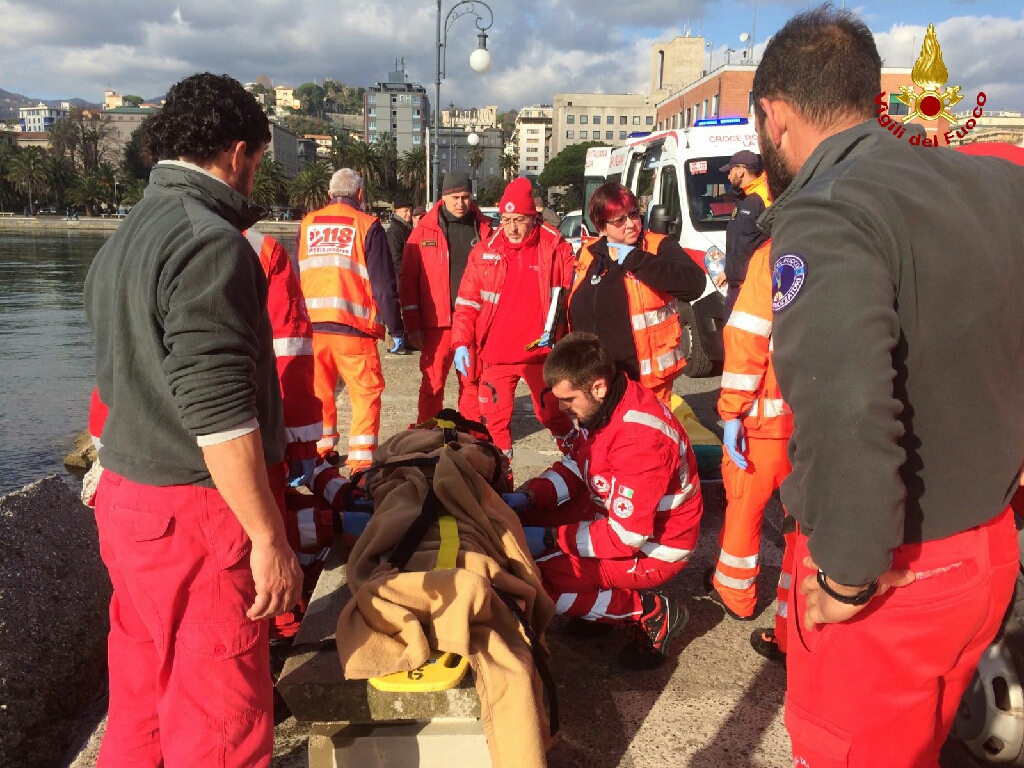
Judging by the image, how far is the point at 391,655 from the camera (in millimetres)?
2029

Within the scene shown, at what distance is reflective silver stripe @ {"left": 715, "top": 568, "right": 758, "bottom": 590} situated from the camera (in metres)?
3.28

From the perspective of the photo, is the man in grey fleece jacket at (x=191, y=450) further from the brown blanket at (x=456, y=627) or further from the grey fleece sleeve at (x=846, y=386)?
the grey fleece sleeve at (x=846, y=386)

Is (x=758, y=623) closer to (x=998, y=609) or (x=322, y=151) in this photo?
(x=998, y=609)

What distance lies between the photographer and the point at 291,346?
3.29 meters

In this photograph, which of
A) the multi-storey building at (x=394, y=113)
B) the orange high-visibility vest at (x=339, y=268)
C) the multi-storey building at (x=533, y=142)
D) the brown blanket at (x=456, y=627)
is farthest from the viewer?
the multi-storey building at (x=533, y=142)

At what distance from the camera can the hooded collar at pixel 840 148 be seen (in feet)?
4.61

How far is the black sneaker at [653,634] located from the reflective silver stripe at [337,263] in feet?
9.89

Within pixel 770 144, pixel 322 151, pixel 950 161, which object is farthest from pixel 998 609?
pixel 322 151

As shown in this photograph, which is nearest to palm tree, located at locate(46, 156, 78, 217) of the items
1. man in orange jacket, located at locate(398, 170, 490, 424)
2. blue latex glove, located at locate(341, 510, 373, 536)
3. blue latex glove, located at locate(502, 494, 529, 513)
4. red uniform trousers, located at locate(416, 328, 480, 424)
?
man in orange jacket, located at locate(398, 170, 490, 424)

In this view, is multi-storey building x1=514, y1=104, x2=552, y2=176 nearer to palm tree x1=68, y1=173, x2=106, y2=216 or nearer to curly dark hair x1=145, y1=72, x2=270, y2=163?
palm tree x1=68, y1=173, x2=106, y2=216

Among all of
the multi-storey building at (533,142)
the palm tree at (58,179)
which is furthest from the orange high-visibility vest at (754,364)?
the multi-storey building at (533,142)

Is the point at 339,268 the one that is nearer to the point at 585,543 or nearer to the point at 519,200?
the point at 519,200

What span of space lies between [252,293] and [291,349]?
5.24 ft

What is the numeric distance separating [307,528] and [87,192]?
10337cm
